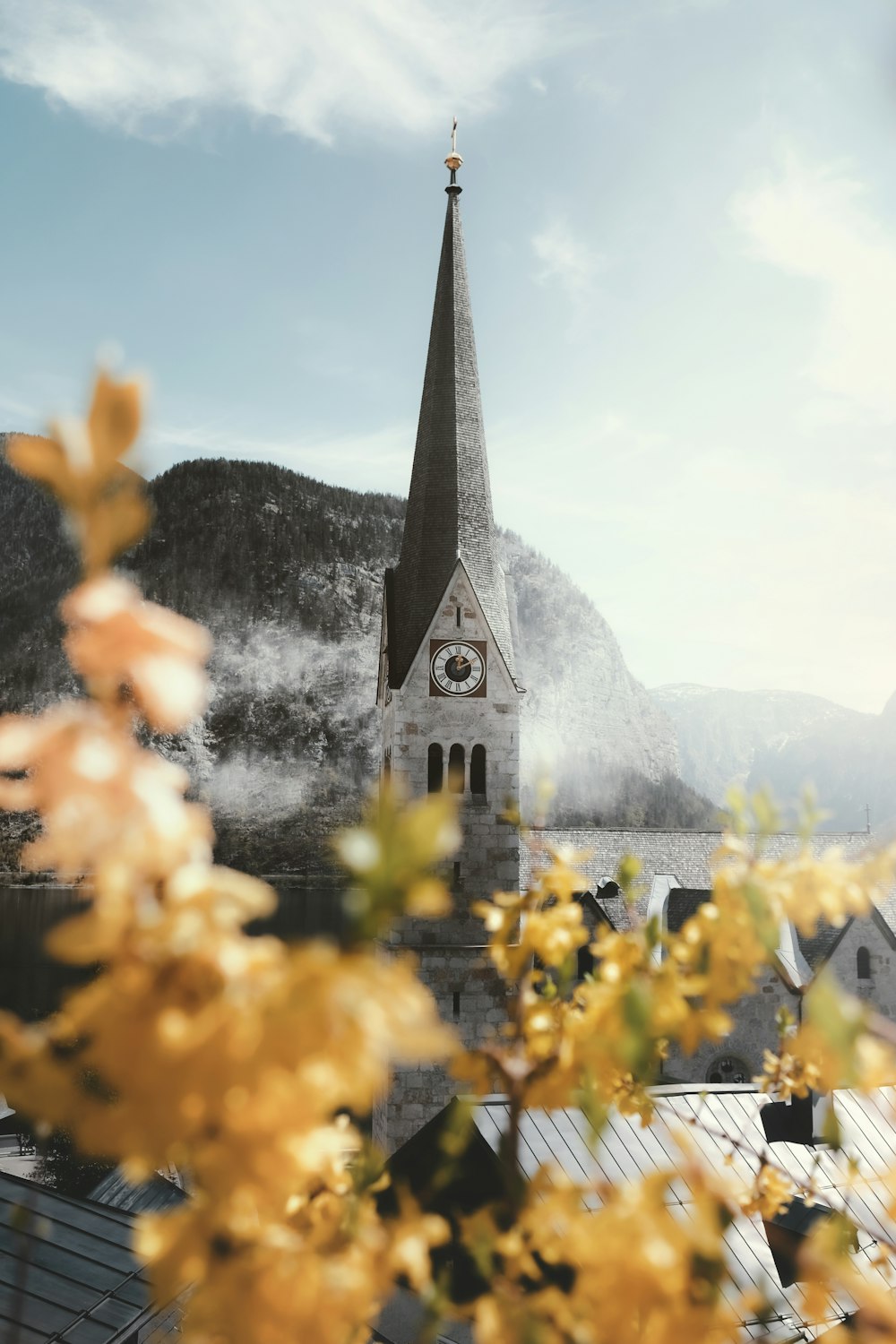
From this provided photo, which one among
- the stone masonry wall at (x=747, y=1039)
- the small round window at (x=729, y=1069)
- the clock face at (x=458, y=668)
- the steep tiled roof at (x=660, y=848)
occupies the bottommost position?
the small round window at (x=729, y=1069)

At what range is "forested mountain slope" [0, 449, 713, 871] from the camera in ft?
361

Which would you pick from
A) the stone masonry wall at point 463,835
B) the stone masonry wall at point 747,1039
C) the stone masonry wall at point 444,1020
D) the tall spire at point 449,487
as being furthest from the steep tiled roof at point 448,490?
the stone masonry wall at point 747,1039

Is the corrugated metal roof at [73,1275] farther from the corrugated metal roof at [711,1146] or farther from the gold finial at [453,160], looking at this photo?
the gold finial at [453,160]

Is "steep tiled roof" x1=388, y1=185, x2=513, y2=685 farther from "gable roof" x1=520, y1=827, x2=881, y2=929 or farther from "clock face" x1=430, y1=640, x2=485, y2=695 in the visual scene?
"gable roof" x1=520, y1=827, x2=881, y2=929

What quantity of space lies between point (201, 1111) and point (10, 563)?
476ft

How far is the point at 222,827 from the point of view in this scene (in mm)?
104062

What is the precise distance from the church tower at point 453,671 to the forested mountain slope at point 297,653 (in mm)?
81203

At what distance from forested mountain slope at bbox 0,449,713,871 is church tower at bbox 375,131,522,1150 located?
81.2m

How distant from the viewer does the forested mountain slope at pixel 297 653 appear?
11006 cm

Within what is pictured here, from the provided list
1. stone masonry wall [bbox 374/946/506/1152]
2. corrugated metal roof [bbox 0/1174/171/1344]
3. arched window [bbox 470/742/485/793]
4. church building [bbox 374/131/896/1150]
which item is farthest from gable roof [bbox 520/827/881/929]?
corrugated metal roof [bbox 0/1174/171/1344]

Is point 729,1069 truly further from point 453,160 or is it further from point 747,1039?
point 453,160

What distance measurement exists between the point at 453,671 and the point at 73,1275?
1186cm

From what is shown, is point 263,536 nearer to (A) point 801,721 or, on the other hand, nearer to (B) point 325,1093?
(A) point 801,721

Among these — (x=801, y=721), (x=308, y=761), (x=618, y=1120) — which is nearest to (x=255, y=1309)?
(x=618, y=1120)
